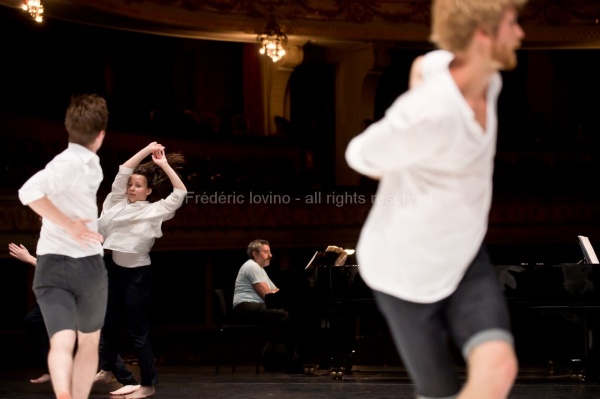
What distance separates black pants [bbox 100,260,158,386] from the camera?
6441 mm

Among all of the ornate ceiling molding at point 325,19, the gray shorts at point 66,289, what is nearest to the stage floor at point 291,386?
the gray shorts at point 66,289

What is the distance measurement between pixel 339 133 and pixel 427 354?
44.1 feet

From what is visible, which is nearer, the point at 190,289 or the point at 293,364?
the point at 293,364

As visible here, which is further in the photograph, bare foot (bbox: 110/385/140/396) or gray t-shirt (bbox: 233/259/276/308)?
gray t-shirt (bbox: 233/259/276/308)

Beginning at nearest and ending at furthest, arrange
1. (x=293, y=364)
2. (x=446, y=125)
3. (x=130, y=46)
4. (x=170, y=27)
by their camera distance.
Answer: (x=446, y=125) → (x=293, y=364) → (x=170, y=27) → (x=130, y=46)

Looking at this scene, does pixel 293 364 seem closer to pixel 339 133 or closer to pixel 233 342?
pixel 233 342

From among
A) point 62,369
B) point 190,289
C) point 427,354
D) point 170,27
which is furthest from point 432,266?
point 170,27

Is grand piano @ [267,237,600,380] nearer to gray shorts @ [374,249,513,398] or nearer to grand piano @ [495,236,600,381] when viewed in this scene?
grand piano @ [495,236,600,381]

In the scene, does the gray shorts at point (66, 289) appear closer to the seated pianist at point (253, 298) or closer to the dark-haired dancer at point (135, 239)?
the dark-haired dancer at point (135, 239)

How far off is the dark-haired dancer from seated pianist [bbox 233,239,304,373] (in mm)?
2367

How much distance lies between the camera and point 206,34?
574 inches

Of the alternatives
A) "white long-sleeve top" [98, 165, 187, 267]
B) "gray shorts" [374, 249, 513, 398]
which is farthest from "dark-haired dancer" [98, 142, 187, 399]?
"gray shorts" [374, 249, 513, 398]

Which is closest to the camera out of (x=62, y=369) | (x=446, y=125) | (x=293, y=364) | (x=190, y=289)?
(x=446, y=125)

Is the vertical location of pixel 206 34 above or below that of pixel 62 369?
above
